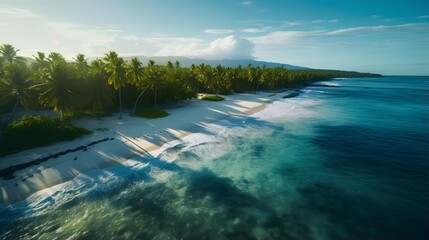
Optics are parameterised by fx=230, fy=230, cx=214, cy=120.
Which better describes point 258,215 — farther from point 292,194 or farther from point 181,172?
point 181,172

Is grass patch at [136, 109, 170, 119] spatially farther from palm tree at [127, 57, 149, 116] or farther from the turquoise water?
the turquoise water

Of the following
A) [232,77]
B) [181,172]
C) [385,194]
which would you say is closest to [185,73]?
[232,77]

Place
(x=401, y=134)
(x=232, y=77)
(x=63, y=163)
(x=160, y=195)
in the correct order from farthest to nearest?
(x=232, y=77) → (x=401, y=134) → (x=63, y=163) → (x=160, y=195)

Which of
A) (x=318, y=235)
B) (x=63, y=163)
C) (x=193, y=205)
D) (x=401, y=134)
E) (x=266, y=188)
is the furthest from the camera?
(x=401, y=134)

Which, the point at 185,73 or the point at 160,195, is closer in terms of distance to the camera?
the point at 160,195

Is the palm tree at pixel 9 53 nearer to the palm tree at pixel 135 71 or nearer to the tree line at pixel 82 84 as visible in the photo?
the tree line at pixel 82 84

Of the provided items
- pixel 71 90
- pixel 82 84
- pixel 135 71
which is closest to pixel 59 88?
pixel 71 90
